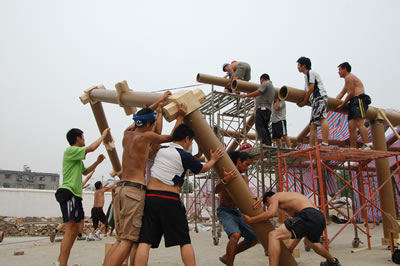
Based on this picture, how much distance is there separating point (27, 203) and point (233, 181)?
1931cm

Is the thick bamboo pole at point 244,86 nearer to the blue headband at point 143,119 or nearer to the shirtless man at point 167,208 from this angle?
the blue headband at point 143,119

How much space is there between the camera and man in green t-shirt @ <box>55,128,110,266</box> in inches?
154

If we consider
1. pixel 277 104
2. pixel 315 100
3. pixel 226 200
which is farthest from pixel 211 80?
pixel 226 200

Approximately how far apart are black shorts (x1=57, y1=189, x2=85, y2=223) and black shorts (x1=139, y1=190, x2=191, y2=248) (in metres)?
1.32

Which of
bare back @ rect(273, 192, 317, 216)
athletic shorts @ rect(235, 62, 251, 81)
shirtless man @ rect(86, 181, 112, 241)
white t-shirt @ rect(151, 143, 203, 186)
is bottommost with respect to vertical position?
shirtless man @ rect(86, 181, 112, 241)

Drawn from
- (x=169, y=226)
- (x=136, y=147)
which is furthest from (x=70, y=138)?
(x=169, y=226)

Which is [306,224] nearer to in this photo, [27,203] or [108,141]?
[108,141]

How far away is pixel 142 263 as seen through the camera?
2.92 meters

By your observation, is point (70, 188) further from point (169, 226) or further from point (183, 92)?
point (183, 92)

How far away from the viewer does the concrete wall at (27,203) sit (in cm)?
1852

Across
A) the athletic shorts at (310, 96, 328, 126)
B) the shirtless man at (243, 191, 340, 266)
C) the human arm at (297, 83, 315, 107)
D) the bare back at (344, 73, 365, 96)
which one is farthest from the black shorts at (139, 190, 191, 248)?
the bare back at (344, 73, 365, 96)

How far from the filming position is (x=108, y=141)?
5496 millimetres

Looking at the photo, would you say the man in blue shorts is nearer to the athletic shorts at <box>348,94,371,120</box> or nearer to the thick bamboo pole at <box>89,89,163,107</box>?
the athletic shorts at <box>348,94,371,120</box>

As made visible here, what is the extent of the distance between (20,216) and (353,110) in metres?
19.7
